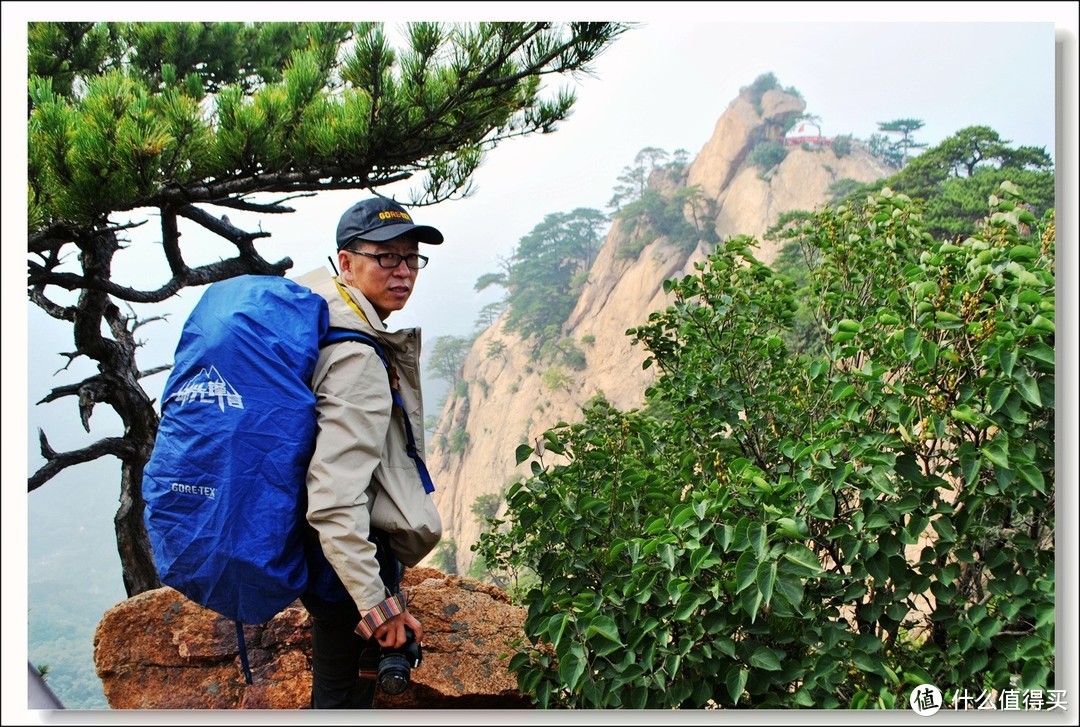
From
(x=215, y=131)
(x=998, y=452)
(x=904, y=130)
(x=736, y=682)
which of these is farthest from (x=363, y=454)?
(x=904, y=130)

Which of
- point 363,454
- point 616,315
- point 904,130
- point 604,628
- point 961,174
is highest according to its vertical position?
point 904,130

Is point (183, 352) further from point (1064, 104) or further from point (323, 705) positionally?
point (1064, 104)

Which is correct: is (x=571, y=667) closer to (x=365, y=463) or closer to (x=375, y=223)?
(x=365, y=463)

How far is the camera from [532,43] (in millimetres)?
2455

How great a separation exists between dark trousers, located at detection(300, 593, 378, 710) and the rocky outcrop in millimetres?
422

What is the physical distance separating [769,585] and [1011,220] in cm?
93

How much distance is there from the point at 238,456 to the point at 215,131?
127 cm

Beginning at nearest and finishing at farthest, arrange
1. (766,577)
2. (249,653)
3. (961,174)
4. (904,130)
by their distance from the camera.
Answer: (766,577) < (249,653) < (961,174) < (904,130)

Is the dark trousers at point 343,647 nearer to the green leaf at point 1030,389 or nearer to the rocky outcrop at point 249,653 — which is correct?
the rocky outcrop at point 249,653

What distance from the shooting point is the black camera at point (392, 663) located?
5.07ft

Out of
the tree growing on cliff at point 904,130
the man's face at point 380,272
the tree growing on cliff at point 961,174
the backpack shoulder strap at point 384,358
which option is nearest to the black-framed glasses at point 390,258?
the man's face at point 380,272

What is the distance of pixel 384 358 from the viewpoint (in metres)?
1.65

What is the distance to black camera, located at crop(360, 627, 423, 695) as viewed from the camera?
5.07 feet

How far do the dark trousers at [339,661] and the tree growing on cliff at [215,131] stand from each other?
3.92 feet
